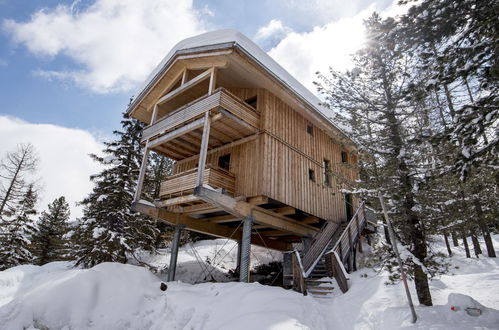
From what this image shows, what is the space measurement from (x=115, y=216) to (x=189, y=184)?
6.25 m

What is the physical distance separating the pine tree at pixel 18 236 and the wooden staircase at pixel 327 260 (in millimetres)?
19880

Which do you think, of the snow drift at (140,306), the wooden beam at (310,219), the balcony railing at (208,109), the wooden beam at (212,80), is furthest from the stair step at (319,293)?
the wooden beam at (212,80)

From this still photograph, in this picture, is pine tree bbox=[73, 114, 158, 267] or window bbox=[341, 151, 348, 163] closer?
pine tree bbox=[73, 114, 158, 267]

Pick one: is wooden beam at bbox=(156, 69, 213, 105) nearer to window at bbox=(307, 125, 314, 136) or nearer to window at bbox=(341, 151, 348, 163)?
window at bbox=(307, 125, 314, 136)

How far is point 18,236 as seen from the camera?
21.5 metres

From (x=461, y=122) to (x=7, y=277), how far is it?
14.9 meters

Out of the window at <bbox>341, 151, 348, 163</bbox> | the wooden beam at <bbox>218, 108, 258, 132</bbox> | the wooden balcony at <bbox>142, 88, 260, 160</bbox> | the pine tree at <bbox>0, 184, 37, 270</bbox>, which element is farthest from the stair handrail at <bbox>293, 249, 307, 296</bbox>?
the pine tree at <bbox>0, 184, 37, 270</bbox>

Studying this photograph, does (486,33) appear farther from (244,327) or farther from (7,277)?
(7,277)

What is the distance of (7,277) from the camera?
36.4 feet

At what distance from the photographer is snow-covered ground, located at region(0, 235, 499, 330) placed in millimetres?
6777

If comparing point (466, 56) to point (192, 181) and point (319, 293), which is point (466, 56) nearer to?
point (319, 293)

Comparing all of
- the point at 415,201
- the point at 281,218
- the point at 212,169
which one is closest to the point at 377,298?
the point at 415,201

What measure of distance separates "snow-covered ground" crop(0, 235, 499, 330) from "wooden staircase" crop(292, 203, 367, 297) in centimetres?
82

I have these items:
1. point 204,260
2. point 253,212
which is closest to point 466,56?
point 253,212
